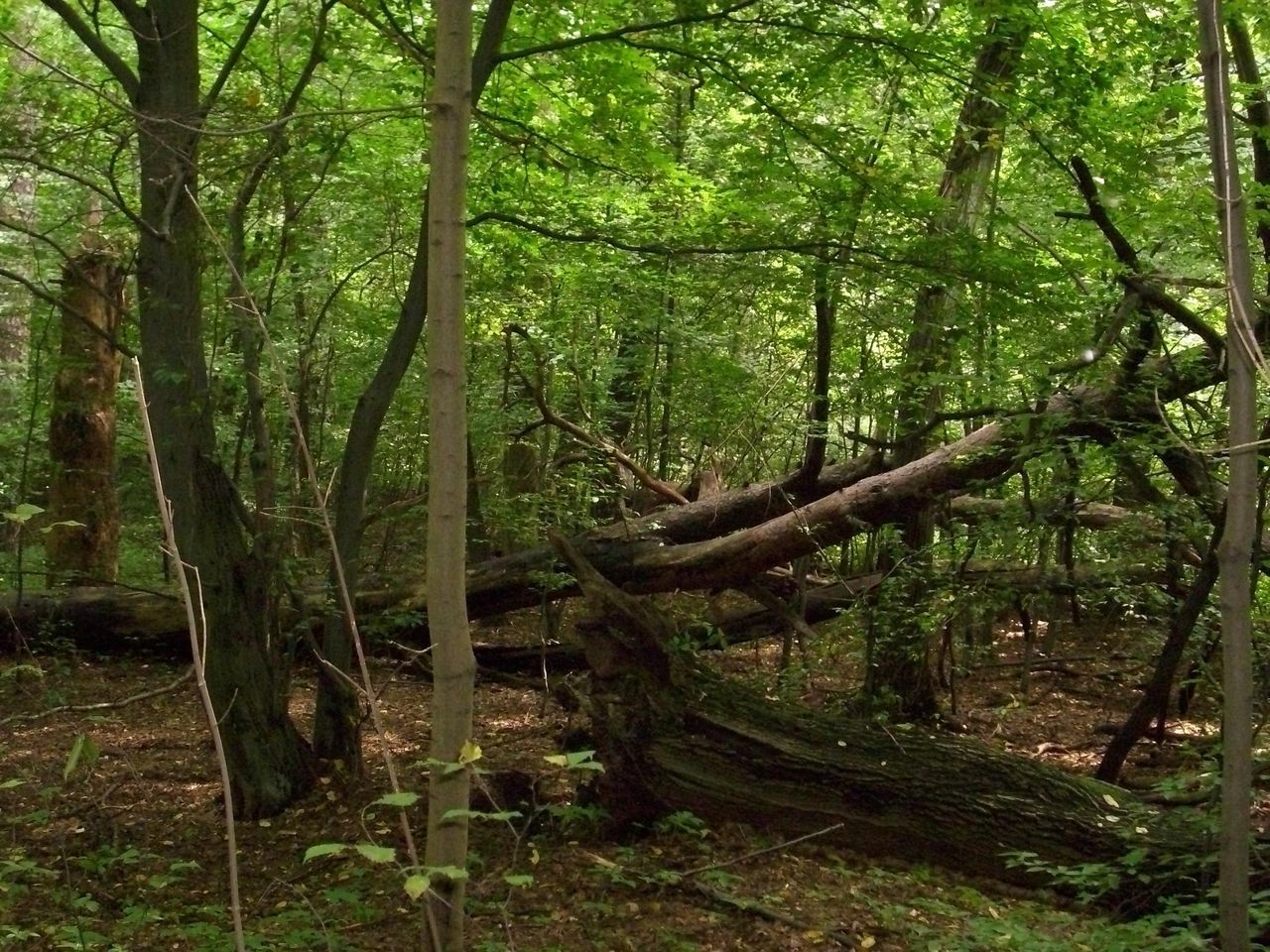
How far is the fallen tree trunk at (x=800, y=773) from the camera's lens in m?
5.34

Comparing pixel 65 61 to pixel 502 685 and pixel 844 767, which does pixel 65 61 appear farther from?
pixel 844 767

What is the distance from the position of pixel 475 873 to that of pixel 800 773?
1.70 meters

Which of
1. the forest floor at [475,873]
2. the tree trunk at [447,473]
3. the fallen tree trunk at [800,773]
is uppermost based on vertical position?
the tree trunk at [447,473]

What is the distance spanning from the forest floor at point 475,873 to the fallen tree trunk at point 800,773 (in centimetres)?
14

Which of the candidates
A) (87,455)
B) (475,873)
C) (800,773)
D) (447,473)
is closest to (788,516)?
(800,773)

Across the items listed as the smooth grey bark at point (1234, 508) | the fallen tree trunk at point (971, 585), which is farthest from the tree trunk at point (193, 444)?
the smooth grey bark at point (1234, 508)

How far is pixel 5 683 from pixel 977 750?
7.19 meters

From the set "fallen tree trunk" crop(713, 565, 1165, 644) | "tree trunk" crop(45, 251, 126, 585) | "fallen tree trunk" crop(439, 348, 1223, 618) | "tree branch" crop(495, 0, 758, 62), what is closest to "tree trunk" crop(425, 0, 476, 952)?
"tree branch" crop(495, 0, 758, 62)

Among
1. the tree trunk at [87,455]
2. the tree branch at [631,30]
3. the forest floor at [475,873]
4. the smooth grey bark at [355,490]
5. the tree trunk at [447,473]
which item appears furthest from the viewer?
the tree trunk at [87,455]

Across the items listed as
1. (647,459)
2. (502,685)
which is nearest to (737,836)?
(502,685)

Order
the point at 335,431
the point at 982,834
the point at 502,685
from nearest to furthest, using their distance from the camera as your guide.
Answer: the point at 982,834
the point at 502,685
the point at 335,431

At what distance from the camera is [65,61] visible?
7098 millimetres

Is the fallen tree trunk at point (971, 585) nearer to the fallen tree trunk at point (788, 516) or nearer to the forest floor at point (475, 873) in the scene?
the fallen tree trunk at point (788, 516)

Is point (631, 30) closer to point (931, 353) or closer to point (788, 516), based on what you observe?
point (931, 353)
